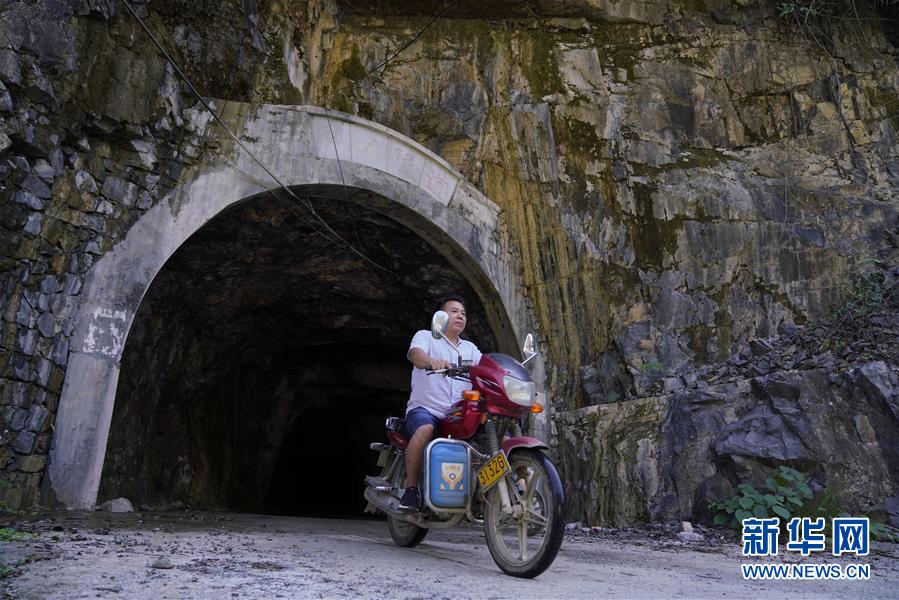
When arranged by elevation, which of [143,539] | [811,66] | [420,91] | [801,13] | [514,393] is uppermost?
[801,13]

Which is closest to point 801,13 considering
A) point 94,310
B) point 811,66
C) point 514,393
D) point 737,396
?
point 811,66

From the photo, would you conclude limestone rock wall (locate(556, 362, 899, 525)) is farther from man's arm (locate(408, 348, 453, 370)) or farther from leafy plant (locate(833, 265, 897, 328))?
man's arm (locate(408, 348, 453, 370))

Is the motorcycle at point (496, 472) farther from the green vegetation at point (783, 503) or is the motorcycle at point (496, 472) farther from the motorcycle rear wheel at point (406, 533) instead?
the green vegetation at point (783, 503)

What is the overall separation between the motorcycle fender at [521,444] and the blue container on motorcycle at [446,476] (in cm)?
34

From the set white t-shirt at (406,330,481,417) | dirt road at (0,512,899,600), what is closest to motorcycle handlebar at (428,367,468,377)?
white t-shirt at (406,330,481,417)

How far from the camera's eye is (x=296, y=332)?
37.3 ft

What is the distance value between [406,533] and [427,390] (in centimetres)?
104

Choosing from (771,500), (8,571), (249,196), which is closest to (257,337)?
(249,196)

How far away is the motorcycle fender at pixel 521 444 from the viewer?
11.6 feet

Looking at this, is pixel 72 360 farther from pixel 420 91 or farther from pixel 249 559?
pixel 420 91

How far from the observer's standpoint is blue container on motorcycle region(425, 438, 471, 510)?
3.86 meters

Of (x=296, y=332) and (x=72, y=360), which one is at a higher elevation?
(x=296, y=332)

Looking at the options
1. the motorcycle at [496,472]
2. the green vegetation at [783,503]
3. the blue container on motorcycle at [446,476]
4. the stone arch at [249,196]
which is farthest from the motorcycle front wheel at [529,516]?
the stone arch at [249,196]

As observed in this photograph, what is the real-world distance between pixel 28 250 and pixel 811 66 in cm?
950
